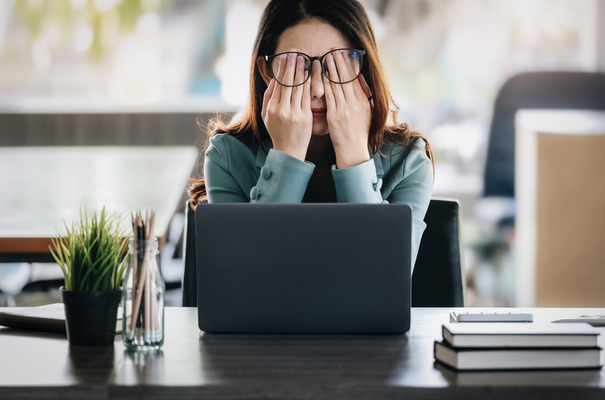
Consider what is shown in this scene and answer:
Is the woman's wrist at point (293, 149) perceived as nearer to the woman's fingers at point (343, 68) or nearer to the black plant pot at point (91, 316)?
the woman's fingers at point (343, 68)

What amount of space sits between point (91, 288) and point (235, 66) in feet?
8.33

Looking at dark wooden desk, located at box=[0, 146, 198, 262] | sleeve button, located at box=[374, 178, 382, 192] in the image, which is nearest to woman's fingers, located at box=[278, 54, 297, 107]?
sleeve button, located at box=[374, 178, 382, 192]

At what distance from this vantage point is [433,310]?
39.9 inches

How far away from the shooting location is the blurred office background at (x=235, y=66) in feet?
→ 10.2

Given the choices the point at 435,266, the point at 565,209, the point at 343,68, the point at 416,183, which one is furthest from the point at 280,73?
the point at 565,209

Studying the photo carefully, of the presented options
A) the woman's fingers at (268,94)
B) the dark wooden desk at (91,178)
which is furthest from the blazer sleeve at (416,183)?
the dark wooden desk at (91,178)

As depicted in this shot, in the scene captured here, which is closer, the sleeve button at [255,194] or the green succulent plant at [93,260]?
the green succulent plant at [93,260]

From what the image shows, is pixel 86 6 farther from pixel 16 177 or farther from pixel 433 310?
pixel 433 310

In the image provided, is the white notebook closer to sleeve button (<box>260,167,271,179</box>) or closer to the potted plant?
the potted plant

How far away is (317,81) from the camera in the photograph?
130 centimetres

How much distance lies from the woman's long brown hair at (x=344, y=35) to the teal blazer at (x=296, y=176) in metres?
0.03

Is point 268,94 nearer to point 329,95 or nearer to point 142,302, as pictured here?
point 329,95

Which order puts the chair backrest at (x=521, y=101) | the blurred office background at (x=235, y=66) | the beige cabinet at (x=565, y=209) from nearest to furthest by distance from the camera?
1. the beige cabinet at (x=565, y=209)
2. the chair backrest at (x=521, y=101)
3. the blurred office background at (x=235, y=66)

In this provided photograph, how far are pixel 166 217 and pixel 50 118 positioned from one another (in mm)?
1278
